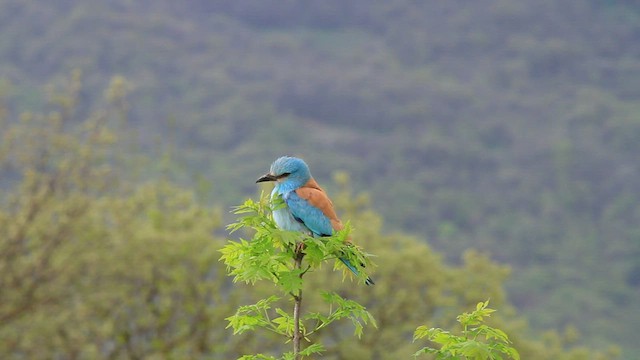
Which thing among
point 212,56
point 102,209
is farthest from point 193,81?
point 102,209

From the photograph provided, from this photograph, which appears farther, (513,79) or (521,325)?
(513,79)

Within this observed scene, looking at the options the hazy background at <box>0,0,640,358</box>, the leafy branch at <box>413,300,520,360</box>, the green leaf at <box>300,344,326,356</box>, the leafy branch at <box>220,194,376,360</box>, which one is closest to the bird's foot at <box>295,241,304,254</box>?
the leafy branch at <box>220,194,376,360</box>

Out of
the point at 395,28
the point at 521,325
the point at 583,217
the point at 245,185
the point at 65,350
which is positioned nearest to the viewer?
the point at 65,350

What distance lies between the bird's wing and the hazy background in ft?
194

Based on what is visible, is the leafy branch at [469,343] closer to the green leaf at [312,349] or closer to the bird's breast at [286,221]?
the green leaf at [312,349]

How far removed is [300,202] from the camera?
6219 mm

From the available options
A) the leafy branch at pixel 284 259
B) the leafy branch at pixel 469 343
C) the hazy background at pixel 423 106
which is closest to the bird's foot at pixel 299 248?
the leafy branch at pixel 284 259

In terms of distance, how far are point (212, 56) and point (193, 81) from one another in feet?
29.4

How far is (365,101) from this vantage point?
106m

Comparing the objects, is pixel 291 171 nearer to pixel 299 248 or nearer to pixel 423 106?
pixel 299 248

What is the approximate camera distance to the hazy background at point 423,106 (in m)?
79.9

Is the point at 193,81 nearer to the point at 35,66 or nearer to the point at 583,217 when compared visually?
the point at 35,66

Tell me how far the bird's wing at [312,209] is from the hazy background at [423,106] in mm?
59198

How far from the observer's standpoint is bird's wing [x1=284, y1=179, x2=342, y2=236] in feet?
20.3
